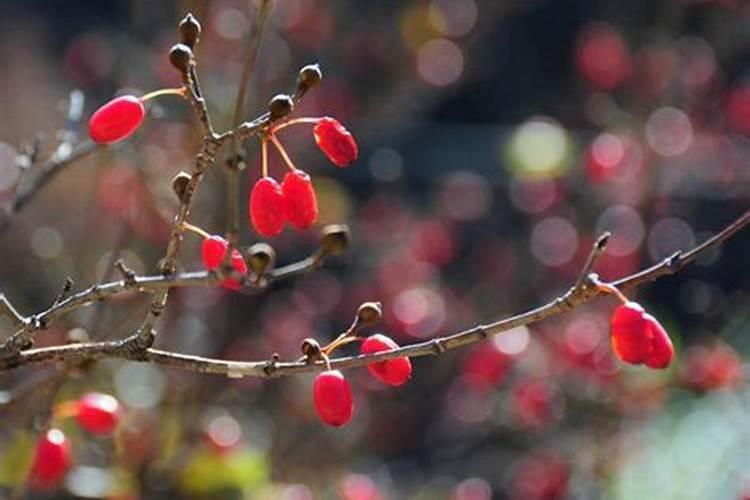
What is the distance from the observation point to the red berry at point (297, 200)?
160 centimetres

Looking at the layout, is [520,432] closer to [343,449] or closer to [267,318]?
[343,449]

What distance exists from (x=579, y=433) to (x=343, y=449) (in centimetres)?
80

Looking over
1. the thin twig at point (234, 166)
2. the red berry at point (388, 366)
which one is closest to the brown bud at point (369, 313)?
the red berry at point (388, 366)

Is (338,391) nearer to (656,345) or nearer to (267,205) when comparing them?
(267,205)

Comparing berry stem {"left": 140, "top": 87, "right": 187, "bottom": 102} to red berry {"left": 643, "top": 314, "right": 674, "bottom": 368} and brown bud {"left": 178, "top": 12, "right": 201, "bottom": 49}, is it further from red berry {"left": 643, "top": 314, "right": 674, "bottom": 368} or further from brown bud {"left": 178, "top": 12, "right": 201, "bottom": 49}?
red berry {"left": 643, "top": 314, "right": 674, "bottom": 368}

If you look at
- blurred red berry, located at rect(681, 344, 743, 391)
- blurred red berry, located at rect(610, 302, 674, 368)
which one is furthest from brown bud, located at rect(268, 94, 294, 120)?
blurred red berry, located at rect(681, 344, 743, 391)

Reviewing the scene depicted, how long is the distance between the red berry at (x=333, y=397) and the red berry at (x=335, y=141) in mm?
230

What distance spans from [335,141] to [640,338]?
0.39 metres

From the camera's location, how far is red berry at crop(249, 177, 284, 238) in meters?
1.59

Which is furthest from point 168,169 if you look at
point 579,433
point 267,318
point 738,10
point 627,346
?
point 627,346

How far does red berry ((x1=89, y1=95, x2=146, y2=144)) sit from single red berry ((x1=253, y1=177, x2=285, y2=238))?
0.57 ft

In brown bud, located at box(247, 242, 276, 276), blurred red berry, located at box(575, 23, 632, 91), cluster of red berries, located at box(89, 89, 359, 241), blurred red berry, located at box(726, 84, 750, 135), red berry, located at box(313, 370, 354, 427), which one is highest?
blurred red berry, located at box(575, 23, 632, 91)

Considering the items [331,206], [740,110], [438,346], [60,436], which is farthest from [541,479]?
[438,346]

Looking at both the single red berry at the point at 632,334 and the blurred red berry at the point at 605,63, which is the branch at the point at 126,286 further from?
the blurred red berry at the point at 605,63
